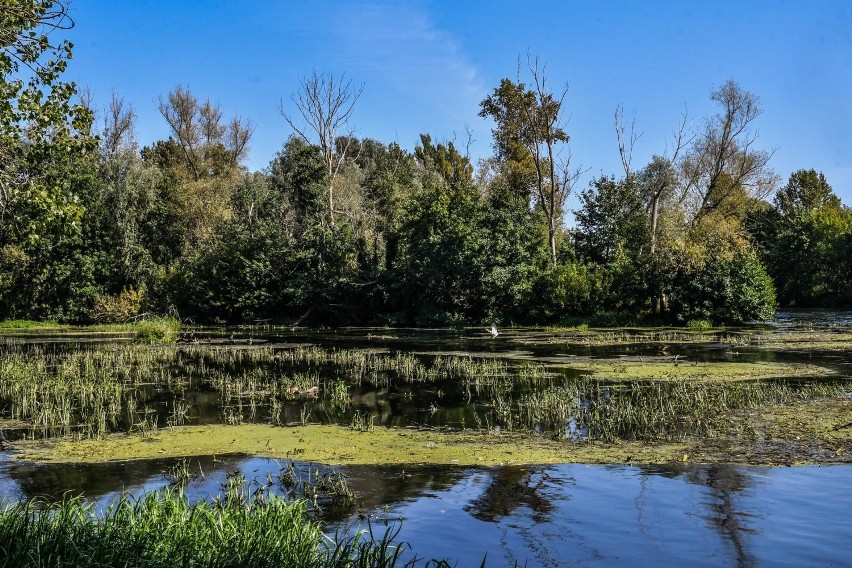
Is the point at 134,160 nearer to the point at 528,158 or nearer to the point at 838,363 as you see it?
the point at 528,158

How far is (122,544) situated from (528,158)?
5856 cm

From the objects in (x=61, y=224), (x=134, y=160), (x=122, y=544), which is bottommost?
(x=122, y=544)

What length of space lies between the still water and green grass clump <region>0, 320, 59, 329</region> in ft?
136

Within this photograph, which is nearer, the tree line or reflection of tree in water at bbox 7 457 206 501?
reflection of tree in water at bbox 7 457 206 501

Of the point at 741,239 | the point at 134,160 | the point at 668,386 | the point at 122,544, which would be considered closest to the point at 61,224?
the point at 122,544

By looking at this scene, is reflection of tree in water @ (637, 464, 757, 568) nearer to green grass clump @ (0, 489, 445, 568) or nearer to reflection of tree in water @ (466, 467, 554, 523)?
reflection of tree in water @ (466, 467, 554, 523)

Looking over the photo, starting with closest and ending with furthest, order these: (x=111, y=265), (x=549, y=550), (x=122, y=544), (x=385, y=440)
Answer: (x=122, y=544)
(x=549, y=550)
(x=385, y=440)
(x=111, y=265)

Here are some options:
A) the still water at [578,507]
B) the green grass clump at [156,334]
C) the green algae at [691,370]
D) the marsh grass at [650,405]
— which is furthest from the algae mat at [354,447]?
the green grass clump at [156,334]

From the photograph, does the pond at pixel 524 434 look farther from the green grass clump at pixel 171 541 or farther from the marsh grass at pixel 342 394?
the green grass clump at pixel 171 541

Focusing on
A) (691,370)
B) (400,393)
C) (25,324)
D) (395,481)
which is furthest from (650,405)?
(25,324)

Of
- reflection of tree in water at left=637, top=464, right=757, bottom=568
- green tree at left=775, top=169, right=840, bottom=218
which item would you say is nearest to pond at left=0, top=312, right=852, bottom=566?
reflection of tree in water at left=637, top=464, right=757, bottom=568

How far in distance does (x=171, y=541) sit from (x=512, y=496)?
4983mm

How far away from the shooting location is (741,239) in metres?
43.0

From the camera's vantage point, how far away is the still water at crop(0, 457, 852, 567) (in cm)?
779
